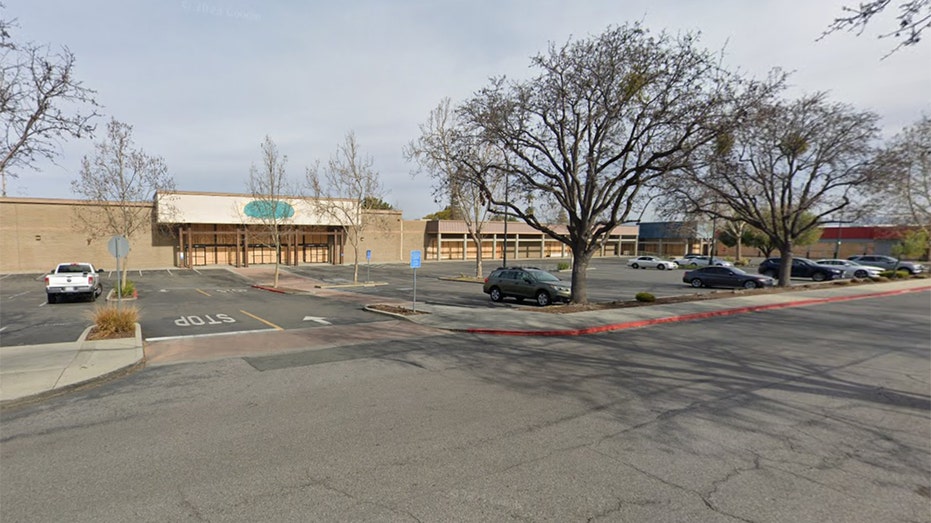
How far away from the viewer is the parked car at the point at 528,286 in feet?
59.0

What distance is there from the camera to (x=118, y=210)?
30750 mm

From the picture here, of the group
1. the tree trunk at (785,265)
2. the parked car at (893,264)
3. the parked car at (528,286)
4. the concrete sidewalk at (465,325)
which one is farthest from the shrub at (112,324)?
the parked car at (893,264)

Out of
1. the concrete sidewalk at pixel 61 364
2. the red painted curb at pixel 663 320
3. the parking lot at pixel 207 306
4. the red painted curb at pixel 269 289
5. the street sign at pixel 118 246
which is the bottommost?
the red painted curb at pixel 269 289

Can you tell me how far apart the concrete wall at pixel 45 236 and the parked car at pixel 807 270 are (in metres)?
48.5

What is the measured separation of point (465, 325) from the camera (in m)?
13.3

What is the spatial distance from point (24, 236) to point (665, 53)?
4801 centimetres

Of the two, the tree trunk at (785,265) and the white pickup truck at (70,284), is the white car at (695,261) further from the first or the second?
the white pickup truck at (70,284)

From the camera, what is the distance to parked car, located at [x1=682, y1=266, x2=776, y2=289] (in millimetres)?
26266

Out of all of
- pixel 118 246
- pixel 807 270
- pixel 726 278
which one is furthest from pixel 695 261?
pixel 118 246

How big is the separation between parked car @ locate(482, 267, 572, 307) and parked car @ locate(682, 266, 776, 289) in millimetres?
13919

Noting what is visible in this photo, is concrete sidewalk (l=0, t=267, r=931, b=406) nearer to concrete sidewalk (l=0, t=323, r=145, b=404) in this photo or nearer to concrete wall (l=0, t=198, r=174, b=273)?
concrete sidewalk (l=0, t=323, r=145, b=404)

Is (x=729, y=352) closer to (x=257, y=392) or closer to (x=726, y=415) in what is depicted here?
(x=726, y=415)

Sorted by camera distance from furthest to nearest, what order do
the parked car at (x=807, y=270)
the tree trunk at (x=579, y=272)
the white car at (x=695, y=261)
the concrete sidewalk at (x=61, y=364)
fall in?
the white car at (x=695, y=261) → the parked car at (x=807, y=270) → the tree trunk at (x=579, y=272) → the concrete sidewalk at (x=61, y=364)

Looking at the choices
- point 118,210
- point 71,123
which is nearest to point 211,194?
point 118,210
